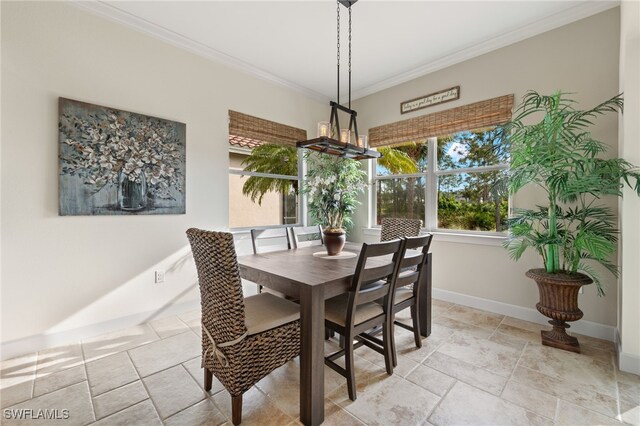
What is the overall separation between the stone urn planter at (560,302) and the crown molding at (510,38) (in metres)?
2.27

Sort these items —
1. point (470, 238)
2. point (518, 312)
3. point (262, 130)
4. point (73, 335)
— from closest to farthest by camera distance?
point (73, 335), point (518, 312), point (470, 238), point (262, 130)

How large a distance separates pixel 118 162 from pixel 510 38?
4.00 m

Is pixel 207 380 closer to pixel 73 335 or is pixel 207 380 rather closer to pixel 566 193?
pixel 73 335

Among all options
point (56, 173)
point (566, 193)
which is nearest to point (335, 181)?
point (566, 193)

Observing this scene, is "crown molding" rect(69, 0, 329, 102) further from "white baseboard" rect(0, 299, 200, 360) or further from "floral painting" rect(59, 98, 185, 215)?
"white baseboard" rect(0, 299, 200, 360)

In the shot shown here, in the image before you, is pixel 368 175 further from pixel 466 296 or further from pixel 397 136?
pixel 466 296

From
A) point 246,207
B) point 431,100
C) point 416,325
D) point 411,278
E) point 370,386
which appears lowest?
point 370,386

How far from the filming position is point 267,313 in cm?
166

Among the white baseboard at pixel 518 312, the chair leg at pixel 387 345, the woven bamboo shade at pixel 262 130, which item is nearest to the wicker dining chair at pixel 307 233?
the chair leg at pixel 387 345

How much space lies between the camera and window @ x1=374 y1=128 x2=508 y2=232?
307 cm

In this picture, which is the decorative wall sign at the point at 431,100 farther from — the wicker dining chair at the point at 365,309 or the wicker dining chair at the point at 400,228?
the wicker dining chair at the point at 365,309

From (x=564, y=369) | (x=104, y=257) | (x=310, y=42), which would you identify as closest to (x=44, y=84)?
(x=104, y=257)

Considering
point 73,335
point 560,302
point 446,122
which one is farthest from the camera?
point 446,122

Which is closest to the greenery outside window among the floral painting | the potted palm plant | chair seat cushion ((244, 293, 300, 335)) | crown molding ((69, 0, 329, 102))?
the floral painting
